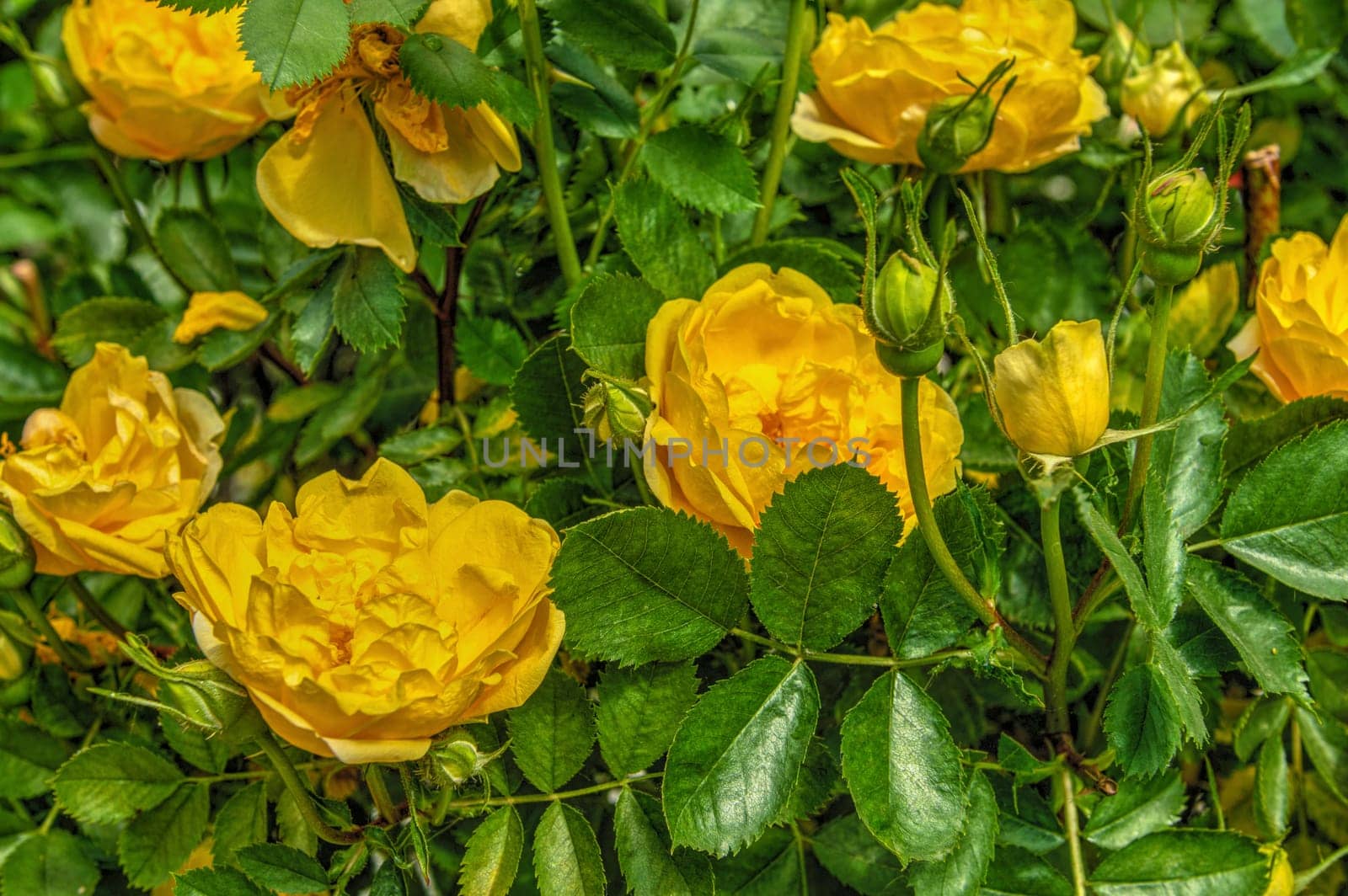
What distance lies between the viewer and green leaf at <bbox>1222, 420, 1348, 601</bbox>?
0.52m

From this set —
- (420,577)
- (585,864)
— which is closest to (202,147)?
(420,577)

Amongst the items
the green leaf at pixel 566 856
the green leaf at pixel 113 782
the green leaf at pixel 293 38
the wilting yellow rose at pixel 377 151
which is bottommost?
the green leaf at pixel 113 782

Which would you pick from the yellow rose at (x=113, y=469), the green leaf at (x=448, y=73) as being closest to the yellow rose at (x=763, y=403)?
the green leaf at (x=448, y=73)

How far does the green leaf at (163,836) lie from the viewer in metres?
0.60

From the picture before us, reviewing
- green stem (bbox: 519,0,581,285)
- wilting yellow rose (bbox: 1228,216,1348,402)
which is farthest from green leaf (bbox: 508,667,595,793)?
wilting yellow rose (bbox: 1228,216,1348,402)

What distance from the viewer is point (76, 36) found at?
74 centimetres

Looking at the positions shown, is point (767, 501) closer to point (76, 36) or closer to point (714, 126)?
point (714, 126)

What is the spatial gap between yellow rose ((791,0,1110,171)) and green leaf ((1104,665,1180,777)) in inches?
10.9

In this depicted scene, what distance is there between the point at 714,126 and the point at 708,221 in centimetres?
6

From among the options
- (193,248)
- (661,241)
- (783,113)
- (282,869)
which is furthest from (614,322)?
(193,248)

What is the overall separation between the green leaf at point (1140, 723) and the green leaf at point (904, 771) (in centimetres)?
7

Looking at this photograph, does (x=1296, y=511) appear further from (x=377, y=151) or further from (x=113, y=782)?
(x=113, y=782)

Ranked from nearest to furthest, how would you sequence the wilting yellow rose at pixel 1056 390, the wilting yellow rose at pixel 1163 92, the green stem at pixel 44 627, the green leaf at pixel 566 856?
the wilting yellow rose at pixel 1056 390
the green leaf at pixel 566 856
the green stem at pixel 44 627
the wilting yellow rose at pixel 1163 92

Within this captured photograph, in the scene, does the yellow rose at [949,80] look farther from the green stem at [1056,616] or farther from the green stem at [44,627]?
the green stem at [44,627]
